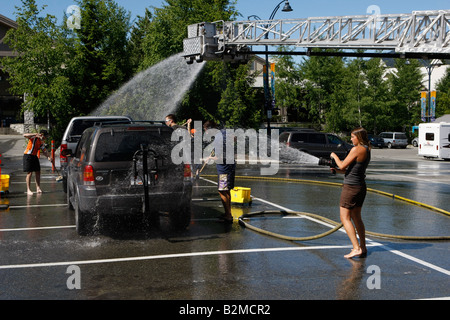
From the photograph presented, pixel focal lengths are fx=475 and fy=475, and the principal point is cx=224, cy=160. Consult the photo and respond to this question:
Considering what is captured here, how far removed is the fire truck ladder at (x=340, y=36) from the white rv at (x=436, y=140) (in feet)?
49.0

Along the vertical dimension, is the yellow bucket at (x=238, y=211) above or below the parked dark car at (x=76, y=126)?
below

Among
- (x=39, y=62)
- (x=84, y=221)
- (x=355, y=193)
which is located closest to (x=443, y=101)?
(x=39, y=62)

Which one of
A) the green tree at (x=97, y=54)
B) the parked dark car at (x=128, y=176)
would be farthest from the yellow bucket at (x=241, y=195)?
the green tree at (x=97, y=54)

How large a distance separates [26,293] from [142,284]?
1238 mm

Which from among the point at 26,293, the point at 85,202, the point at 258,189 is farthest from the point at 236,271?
the point at 258,189

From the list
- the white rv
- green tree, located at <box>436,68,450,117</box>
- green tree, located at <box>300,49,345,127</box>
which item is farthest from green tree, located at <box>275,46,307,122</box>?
the white rv

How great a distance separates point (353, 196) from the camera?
6.61m

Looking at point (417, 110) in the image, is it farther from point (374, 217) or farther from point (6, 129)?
point (374, 217)

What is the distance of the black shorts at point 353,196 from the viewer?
6613mm

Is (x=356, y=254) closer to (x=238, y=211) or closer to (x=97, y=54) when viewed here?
(x=238, y=211)

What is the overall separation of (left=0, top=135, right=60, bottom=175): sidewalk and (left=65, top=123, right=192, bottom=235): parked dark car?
12697mm

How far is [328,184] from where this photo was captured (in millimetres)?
15352

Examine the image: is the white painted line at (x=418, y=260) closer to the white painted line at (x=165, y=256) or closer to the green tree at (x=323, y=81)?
the white painted line at (x=165, y=256)

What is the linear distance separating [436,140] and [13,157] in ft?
86.3
